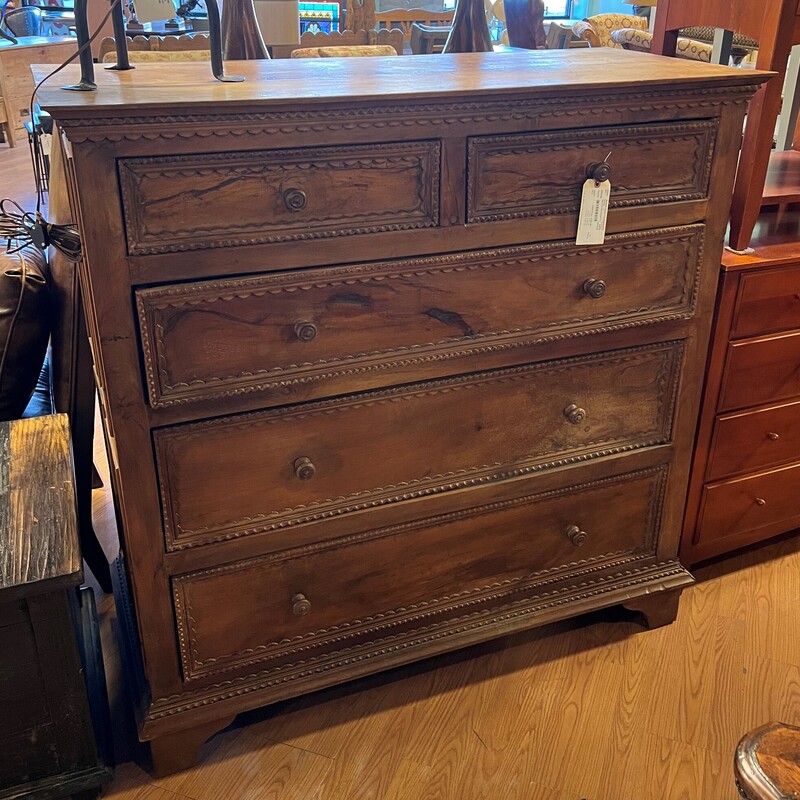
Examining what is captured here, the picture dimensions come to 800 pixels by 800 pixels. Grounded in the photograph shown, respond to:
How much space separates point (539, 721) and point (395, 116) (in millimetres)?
1141

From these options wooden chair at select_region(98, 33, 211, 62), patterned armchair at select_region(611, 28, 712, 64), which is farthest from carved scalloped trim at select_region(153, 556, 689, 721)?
wooden chair at select_region(98, 33, 211, 62)

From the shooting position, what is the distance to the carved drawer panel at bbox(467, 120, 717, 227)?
1259mm

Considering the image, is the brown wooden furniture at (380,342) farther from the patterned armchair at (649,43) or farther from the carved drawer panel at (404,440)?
the patterned armchair at (649,43)

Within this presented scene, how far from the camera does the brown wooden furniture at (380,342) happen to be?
3.69 ft

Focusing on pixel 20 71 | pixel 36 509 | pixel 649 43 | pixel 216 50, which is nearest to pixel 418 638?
pixel 36 509

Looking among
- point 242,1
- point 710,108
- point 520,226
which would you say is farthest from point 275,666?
point 242,1

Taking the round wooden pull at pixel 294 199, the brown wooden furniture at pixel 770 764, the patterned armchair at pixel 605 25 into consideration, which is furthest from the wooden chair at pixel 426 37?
the brown wooden furniture at pixel 770 764

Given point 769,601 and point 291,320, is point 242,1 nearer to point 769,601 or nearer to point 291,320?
point 291,320

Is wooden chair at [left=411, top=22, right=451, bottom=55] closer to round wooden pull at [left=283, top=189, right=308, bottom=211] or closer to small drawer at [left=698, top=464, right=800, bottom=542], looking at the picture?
small drawer at [left=698, top=464, right=800, bottom=542]

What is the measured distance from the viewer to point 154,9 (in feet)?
4.49

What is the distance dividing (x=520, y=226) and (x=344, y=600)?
0.73 m

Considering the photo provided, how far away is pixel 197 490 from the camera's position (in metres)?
1.29

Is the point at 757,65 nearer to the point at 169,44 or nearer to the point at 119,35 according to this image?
the point at 119,35

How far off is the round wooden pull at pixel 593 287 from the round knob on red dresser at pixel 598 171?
0.55 ft
